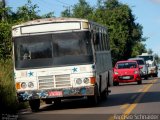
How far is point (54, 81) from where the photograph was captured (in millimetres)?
18594

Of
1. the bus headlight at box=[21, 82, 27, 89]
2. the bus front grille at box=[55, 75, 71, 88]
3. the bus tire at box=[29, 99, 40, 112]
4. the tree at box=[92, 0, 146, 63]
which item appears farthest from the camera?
the tree at box=[92, 0, 146, 63]

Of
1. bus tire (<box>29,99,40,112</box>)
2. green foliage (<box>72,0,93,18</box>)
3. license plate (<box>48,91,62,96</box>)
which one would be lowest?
bus tire (<box>29,99,40,112</box>)

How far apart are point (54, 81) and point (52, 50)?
106cm

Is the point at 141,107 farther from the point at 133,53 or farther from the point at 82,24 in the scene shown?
the point at 133,53

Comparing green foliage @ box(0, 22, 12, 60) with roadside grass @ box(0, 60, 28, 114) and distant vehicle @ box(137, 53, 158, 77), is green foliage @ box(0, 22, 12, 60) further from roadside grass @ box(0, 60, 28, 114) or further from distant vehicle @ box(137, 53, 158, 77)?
distant vehicle @ box(137, 53, 158, 77)

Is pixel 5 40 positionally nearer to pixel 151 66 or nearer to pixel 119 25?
pixel 151 66

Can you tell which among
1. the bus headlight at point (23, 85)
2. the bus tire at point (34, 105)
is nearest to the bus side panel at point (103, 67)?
the bus tire at point (34, 105)

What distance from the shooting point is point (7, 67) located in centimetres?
2534

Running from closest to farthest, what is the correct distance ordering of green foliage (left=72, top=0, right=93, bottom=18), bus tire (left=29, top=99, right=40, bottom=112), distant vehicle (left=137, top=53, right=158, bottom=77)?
bus tire (left=29, top=99, right=40, bottom=112) → distant vehicle (left=137, top=53, right=158, bottom=77) → green foliage (left=72, top=0, right=93, bottom=18)

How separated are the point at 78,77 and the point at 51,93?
1037 mm

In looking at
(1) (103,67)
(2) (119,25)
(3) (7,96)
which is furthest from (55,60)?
(2) (119,25)

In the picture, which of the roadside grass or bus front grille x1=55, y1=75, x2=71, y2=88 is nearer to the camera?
bus front grille x1=55, y1=75, x2=71, y2=88

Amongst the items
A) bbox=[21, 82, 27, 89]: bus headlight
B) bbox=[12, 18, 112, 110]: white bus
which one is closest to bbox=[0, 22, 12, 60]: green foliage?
bbox=[12, 18, 112, 110]: white bus

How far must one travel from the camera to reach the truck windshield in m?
18.6
